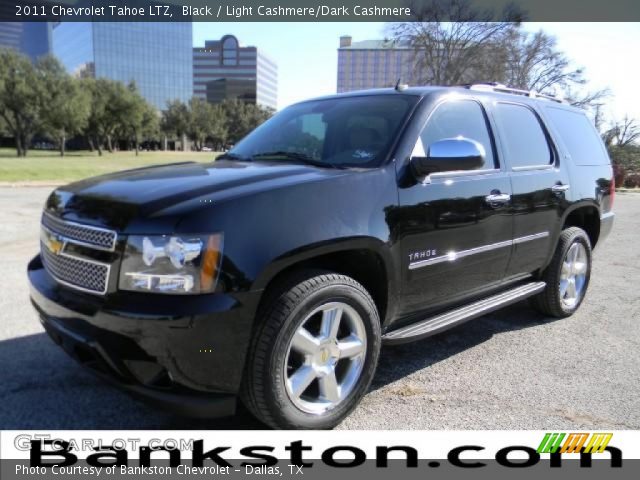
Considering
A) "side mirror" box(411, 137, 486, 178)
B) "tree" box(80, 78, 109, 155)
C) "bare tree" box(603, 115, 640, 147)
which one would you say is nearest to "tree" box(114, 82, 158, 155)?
"tree" box(80, 78, 109, 155)

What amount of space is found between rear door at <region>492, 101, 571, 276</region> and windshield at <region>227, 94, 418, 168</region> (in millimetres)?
1017

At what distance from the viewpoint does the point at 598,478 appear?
2.46 m

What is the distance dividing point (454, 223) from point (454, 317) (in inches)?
25.0

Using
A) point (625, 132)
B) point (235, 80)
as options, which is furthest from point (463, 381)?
A: point (235, 80)

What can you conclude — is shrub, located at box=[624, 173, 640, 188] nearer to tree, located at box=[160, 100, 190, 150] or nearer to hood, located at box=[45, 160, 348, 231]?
hood, located at box=[45, 160, 348, 231]

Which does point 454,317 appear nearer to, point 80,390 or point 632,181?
point 80,390

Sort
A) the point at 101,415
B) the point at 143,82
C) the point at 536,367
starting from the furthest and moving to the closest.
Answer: the point at 143,82, the point at 536,367, the point at 101,415

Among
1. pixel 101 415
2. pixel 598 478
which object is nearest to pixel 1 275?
pixel 101 415

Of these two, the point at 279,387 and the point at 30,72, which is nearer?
the point at 279,387

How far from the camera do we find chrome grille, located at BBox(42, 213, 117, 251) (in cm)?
236

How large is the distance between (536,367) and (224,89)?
408ft

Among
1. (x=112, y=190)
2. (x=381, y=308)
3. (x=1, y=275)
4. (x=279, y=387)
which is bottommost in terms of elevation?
(x=1, y=275)

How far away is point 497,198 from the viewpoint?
3613mm

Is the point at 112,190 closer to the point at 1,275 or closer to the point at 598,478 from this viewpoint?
the point at 598,478
